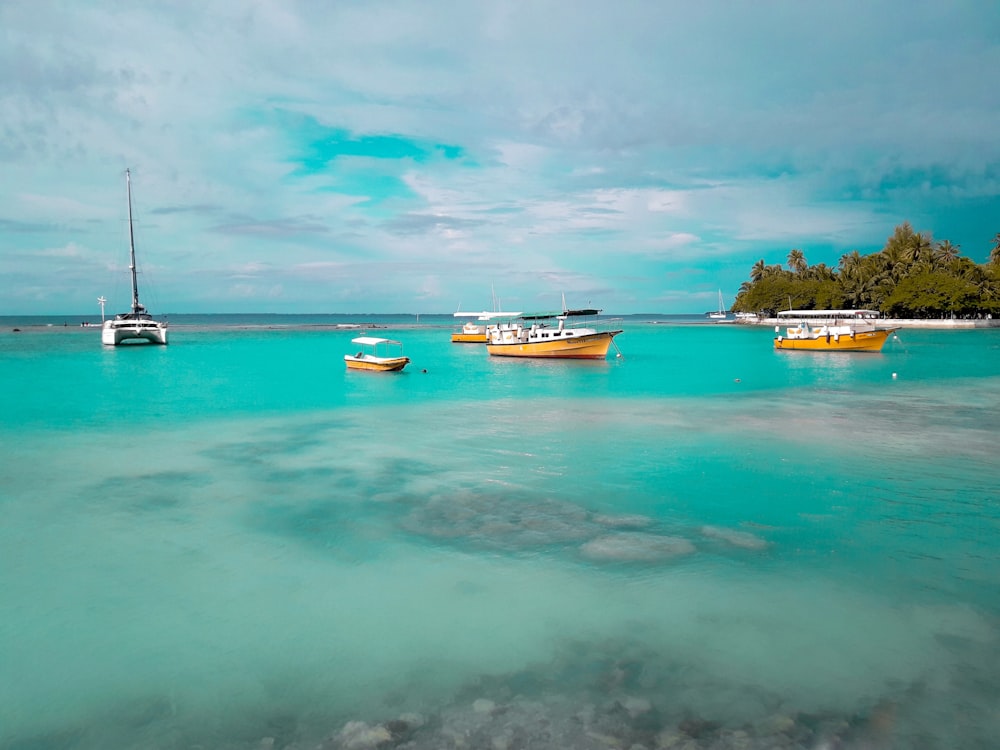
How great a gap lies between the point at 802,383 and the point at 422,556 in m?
35.0

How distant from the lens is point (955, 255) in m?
130

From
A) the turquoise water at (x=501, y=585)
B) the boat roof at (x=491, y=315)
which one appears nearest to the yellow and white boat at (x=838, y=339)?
the boat roof at (x=491, y=315)

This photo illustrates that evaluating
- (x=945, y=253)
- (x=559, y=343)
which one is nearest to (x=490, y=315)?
(x=559, y=343)

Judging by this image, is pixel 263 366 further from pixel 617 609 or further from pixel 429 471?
pixel 617 609

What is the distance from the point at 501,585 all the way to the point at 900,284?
12519 cm

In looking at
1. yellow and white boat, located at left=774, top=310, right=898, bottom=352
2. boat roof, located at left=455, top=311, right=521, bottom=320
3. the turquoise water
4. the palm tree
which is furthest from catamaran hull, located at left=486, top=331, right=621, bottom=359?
the palm tree

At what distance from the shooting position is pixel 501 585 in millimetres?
10555

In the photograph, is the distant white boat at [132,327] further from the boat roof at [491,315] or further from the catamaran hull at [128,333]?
the boat roof at [491,315]

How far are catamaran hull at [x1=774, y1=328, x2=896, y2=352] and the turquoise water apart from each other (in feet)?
137

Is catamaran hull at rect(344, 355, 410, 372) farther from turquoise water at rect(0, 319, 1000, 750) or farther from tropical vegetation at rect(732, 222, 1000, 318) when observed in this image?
tropical vegetation at rect(732, 222, 1000, 318)

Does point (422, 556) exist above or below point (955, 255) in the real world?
below

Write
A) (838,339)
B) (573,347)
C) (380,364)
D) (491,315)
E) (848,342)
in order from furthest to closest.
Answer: (491,315), (838,339), (848,342), (573,347), (380,364)

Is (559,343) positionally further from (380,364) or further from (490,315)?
(490,315)

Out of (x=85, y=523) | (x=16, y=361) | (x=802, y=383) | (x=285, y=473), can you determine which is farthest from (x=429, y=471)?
(x=16, y=361)
